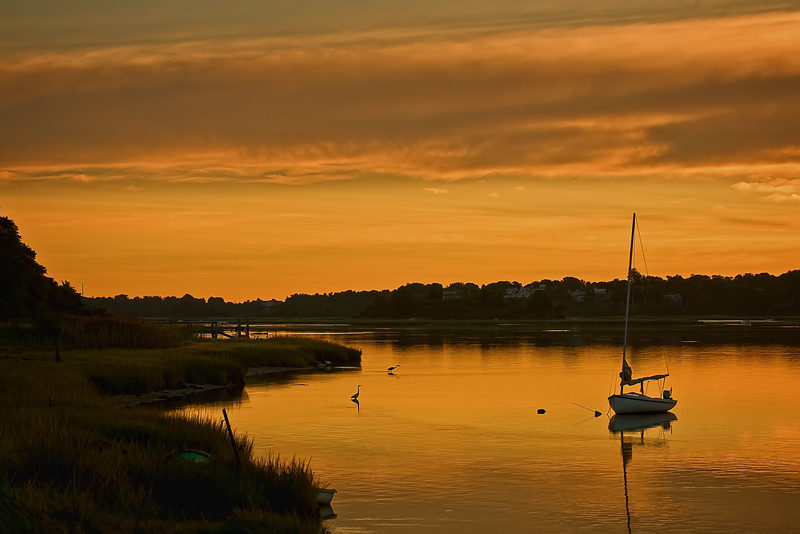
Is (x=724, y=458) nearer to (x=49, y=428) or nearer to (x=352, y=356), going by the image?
(x=49, y=428)

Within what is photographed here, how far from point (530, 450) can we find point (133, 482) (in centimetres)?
1749

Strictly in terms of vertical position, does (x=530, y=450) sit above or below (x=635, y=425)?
below

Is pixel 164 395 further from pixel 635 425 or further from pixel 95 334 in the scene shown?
pixel 635 425

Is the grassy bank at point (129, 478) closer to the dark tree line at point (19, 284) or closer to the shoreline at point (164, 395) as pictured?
Result: the shoreline at point (164, 395)

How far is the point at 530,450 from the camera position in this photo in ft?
111

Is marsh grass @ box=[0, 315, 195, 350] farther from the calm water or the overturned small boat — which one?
the overturned small boat

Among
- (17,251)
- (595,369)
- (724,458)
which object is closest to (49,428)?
(724,458)

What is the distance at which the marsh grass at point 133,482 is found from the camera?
57.2 ft

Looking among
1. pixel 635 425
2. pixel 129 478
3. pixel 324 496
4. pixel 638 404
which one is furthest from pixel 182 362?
pixel 129 478

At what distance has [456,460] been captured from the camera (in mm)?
31484

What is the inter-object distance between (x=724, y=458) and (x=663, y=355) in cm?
5878

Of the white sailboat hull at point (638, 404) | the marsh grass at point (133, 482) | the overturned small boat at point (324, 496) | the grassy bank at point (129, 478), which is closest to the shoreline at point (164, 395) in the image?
the grassy bank at point (129, 478)

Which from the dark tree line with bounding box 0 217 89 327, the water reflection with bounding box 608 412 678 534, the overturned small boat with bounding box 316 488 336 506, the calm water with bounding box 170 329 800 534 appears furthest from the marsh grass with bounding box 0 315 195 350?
the overturned small boat with bounding box 316 488 336 506

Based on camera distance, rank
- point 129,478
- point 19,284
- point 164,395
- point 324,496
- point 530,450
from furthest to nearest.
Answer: point 19,284, point 164,395, point 530,450, point 324,496, point 129,478
